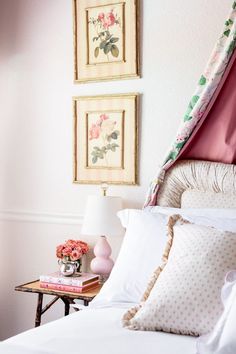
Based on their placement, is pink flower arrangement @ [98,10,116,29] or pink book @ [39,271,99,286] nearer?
pink book @ [39,271,99,286]

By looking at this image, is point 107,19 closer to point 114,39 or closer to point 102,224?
point 114,39

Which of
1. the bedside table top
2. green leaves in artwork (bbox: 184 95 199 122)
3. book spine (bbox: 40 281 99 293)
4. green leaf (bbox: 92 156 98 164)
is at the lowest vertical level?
the bedside table top

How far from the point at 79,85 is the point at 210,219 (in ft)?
4.68

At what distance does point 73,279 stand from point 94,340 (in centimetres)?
114

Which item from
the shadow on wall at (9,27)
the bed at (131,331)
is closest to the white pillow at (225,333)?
the bed at (131,331)

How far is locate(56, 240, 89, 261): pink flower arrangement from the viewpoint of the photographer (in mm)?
3264

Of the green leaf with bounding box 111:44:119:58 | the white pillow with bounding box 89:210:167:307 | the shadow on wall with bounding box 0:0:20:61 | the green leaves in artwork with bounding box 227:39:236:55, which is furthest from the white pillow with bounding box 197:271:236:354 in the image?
the shadow on wall with bounding box 0:0:20:61

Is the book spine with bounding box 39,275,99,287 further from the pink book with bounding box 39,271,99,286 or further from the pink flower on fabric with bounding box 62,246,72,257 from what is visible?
the pink flower on fabric with bounding box 62,246,72,257

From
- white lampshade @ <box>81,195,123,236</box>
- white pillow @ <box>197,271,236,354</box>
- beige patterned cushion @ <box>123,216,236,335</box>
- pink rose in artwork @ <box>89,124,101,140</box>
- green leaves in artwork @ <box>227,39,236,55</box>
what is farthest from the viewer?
pink rose in artwork @ <box>89,124,101,140</box>

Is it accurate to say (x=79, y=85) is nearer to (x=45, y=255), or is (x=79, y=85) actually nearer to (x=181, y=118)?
(x=181, y=118)

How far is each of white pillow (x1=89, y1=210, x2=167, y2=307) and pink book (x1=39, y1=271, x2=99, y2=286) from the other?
454 millimetres

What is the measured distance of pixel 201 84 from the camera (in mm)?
2953

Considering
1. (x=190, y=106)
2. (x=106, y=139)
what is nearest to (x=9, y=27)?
(x=106, y=139)

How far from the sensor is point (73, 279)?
312 cm
